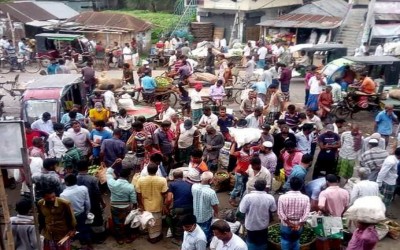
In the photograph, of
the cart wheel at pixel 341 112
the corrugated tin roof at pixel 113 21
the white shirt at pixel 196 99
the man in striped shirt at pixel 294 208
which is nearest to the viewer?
the man in striped shirt at pixel 294 208

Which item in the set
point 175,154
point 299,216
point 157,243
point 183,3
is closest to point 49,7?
point 183,3

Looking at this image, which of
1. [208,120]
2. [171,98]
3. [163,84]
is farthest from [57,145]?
[171,98]

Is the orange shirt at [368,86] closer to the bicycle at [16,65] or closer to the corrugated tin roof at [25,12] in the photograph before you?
the bicycle at [16,65]

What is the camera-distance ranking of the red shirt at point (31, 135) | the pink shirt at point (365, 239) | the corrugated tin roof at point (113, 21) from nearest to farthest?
the pink shirt at point (365, 239), the red shirt at point (31, 135), the corrugated tin roof at point (113, 21)

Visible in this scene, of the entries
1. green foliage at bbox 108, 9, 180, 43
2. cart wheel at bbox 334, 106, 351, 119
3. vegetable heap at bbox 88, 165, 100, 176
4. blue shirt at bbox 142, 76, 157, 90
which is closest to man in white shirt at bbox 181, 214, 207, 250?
vegetable heap at bbox 88, 165, 100, 176

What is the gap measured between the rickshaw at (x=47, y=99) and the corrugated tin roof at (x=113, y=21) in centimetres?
1453

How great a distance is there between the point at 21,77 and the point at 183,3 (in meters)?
17.3

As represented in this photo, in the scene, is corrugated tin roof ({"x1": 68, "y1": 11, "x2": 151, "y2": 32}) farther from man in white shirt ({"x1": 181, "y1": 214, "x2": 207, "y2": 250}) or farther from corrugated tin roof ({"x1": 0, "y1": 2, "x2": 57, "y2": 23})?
man in white shirt ({"x1": 181, "y1": 214, "x2": 207, "y2": 250})

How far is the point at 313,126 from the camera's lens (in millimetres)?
10062

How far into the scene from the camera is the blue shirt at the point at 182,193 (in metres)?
7.58

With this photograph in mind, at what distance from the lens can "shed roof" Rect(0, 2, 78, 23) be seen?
87.9 feet

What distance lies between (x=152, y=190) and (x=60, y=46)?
18.9 meters

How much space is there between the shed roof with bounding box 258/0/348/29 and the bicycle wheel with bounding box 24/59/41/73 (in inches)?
523

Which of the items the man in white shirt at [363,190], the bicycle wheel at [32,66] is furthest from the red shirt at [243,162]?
the bicycle wheel at [32,66]
